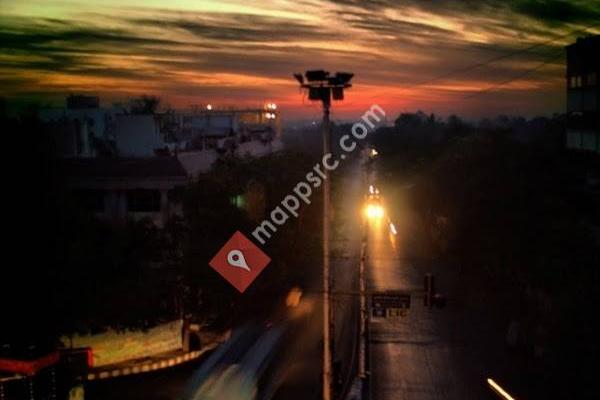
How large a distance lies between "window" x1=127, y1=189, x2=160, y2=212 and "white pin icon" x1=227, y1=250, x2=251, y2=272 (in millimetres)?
6917

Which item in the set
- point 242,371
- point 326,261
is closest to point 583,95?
point 242,371

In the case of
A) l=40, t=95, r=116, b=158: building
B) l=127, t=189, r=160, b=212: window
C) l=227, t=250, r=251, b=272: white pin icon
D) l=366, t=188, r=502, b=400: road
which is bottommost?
l=366, t=188, r=502, b=400: road

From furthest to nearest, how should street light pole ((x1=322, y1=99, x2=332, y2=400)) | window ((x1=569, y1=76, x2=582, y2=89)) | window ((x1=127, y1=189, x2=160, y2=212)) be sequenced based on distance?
window ((x1=569, y1=76, x2=582, y2=89)) → window ((x1=127, y1=189, x2=160, y2=212)) → street light pole ((x1=322, y1=99, x2=332, y2=400))

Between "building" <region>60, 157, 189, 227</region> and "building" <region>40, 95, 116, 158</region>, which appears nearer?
"building" <region>60, 157, 189, 227</region>

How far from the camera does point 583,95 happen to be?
117 ft

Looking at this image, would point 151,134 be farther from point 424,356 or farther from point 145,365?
point 424,356

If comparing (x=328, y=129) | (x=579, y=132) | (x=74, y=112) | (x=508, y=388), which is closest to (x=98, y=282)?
(x=328, y=129)

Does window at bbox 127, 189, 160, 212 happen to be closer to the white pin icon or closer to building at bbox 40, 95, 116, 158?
building at bbox 40, 95, 116, 158

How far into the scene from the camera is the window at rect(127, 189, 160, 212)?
114 feet

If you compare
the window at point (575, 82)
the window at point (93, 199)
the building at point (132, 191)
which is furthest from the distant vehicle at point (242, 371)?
the window at point (575, 82)

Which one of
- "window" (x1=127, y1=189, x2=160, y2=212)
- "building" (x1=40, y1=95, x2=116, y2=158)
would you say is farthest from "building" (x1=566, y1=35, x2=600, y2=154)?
"building" (x1=40, y1=95, x2=116, y2=158)

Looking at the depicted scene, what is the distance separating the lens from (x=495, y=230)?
81.0ft

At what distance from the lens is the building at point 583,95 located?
33.6 meters

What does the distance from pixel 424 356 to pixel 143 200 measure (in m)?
17.4
